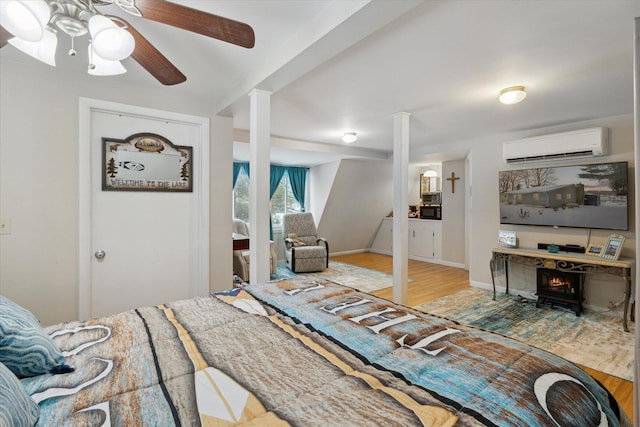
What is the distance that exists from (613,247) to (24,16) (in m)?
5.09

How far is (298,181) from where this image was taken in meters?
7.20

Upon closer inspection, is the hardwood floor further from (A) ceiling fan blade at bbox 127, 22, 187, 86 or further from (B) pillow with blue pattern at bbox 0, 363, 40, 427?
(A) ceiling fan blade at bbox 127, 22, 187, 86

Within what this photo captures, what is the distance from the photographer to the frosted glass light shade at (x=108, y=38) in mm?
1173

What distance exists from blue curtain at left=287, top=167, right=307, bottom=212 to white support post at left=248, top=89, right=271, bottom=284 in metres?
4.66

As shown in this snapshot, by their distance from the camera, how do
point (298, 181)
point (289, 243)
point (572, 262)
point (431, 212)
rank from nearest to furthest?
point (572, 262) < point (289, 243) < point (431, 212) < point (298, 181)

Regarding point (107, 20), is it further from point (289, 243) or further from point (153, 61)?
point (289, 243)

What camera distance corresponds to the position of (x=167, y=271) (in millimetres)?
2871

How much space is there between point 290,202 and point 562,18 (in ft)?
19.9

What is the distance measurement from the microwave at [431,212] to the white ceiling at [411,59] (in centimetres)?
322

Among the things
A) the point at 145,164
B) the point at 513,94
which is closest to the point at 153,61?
the point at 145,164

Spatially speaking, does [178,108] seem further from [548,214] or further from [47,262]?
[548,214]

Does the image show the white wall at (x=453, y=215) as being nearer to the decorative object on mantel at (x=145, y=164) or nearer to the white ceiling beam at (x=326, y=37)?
the white ceiling beam at (x=326, y=37)

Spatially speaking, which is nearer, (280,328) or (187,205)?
(280,328)

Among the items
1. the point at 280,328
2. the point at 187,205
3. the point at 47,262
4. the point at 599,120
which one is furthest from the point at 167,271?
the point at 599,120
